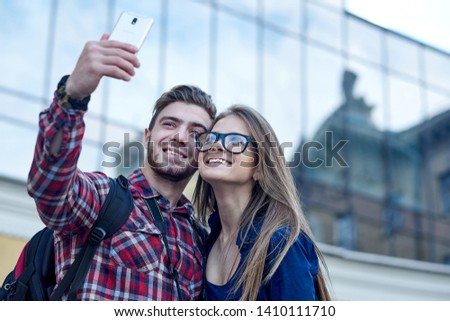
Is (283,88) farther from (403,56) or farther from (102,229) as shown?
(102,229)

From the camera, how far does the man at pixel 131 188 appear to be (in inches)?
106

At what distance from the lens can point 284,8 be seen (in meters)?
17.3

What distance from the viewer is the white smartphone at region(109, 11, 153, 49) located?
287cm

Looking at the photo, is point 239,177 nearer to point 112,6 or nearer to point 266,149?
point 266,149

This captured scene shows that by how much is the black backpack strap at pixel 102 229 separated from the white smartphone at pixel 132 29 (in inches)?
30.5

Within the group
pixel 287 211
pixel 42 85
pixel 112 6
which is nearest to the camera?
pixel 287 211

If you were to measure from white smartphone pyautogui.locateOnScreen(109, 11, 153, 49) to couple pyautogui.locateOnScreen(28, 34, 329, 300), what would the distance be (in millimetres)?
85

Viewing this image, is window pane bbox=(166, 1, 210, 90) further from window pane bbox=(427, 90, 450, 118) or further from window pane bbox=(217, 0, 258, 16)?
window pane bbox=(427, 90, 450, 118)

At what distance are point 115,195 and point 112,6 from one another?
441 inches

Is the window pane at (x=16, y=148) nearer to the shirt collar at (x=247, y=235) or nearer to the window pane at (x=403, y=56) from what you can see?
the shirt collar at (x=247, y=235)

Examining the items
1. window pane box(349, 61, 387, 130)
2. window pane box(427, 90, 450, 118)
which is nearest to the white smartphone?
window pane box(349, 61, 387, 130)

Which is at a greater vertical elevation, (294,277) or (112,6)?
(112,6)

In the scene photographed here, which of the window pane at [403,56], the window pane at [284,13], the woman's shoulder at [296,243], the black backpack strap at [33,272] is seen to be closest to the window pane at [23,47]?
the window pane at [284,13]
